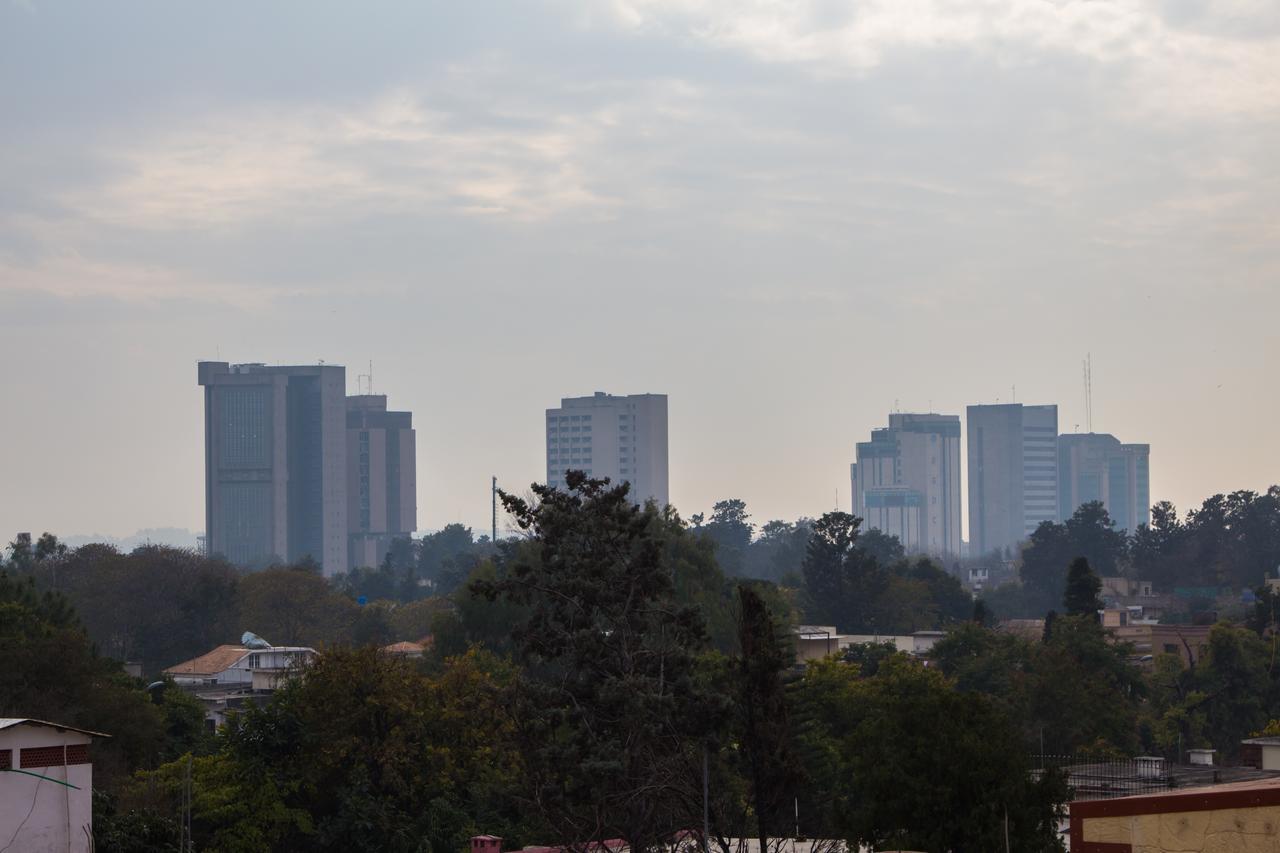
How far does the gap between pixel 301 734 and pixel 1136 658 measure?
52947mm

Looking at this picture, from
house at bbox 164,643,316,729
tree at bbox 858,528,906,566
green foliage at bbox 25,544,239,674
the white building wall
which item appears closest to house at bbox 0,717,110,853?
the white building wall

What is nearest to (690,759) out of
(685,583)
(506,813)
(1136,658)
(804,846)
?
(804,846)

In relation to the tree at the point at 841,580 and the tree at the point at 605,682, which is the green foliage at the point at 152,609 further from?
the tree at the point at 605,682

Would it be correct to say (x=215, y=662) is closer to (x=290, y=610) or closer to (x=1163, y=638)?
(x=290, y=610)

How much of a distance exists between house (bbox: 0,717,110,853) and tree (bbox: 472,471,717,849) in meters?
10.9

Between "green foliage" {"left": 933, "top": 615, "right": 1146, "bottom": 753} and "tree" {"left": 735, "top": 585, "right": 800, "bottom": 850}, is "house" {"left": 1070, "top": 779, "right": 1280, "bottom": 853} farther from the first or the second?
"green foliage" {"left": 933, "top": 615, "right": 1146, "bottom": 753}

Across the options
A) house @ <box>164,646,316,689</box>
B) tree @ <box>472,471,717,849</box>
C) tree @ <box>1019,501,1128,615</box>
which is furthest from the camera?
tree @ <box>1019,501,1128,615</box>

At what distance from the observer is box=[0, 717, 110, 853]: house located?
22.1 meters

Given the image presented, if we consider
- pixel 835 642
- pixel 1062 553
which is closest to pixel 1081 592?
pixel 835 642

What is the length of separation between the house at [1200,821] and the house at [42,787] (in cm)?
1341

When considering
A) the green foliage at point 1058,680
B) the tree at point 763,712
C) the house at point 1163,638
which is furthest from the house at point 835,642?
the tree at point 763,712

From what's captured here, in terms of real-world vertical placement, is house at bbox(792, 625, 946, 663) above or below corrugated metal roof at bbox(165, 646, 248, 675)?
above

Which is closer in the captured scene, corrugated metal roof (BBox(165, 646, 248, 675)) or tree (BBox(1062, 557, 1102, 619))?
tree (BBox(1062, 557, 1102, 619))

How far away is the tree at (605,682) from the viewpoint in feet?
108
